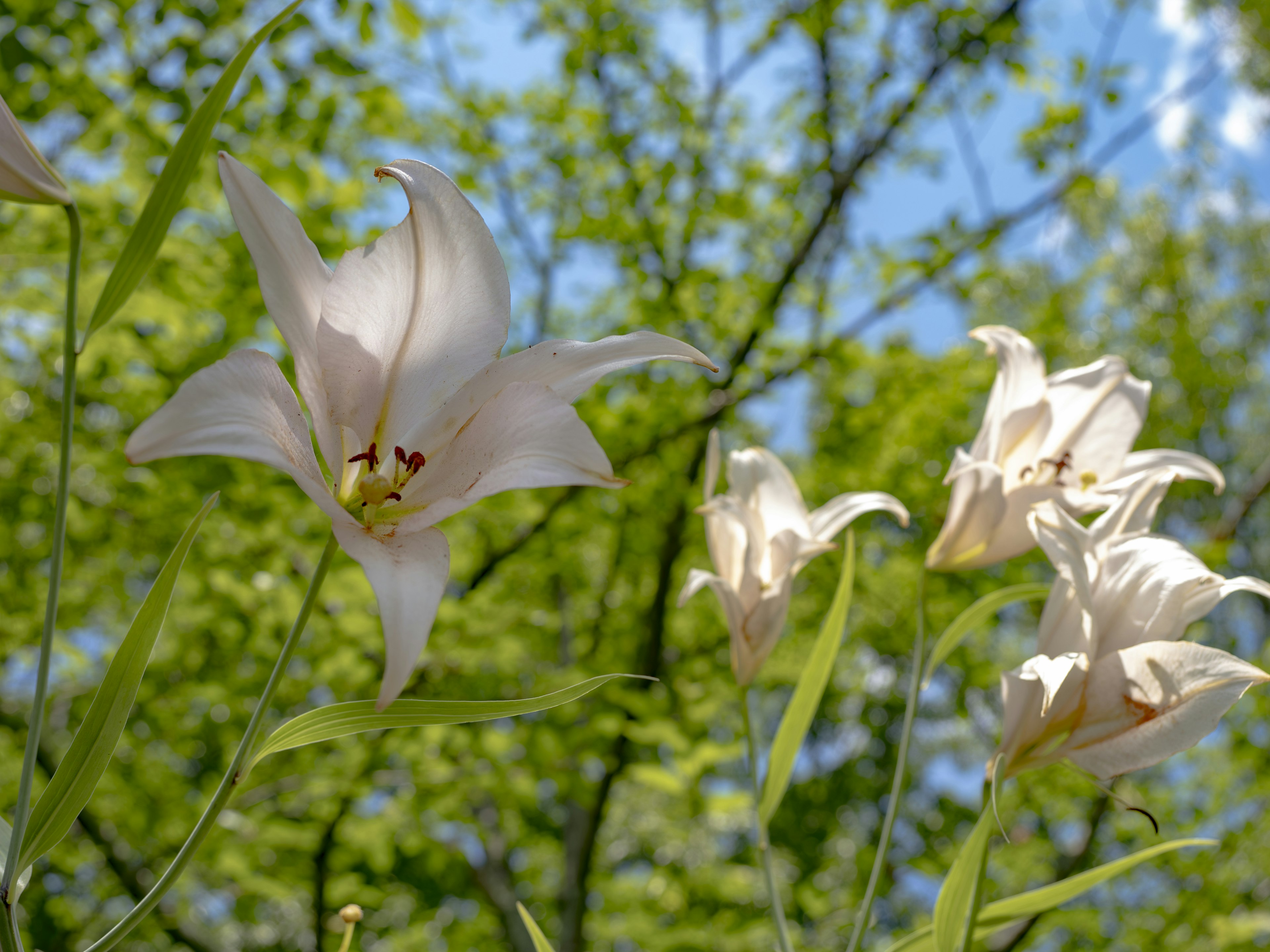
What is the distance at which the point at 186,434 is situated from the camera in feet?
0.99

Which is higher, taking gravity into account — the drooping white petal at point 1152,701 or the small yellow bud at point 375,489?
the small yellow bud at point 375,489

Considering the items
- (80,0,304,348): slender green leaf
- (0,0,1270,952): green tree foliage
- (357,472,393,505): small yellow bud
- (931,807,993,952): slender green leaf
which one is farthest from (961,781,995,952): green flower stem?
(0,0,1270,952): green tree foliage

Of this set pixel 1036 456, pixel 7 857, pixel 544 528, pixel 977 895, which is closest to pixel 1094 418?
pixel 1036 456

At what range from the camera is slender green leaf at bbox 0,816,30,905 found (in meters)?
0.34

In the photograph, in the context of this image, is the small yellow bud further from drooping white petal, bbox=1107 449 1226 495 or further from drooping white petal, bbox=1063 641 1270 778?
drooping white petal, bbox=1107 449 1226 495

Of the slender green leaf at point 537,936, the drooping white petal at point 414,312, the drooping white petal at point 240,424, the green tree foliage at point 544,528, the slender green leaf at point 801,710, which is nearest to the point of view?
the drooping white petal at point 240,424

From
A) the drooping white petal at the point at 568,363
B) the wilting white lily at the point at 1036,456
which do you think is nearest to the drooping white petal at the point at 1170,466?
the wilting white lily at the point at 1036,456

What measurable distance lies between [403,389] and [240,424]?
12 cm

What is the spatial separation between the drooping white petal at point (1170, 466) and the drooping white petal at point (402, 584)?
48 cm

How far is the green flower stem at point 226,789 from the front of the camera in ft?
1.08

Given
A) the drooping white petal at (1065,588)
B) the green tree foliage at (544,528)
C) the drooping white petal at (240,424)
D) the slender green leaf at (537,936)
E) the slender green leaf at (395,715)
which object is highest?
the green tree foliage at (544,528)

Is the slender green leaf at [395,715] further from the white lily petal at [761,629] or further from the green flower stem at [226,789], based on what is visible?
the white lily petal at [761,629]

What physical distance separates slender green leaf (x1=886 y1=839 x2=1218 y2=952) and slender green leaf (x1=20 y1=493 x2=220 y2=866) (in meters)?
0.42

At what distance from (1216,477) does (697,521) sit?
8.36 feet
